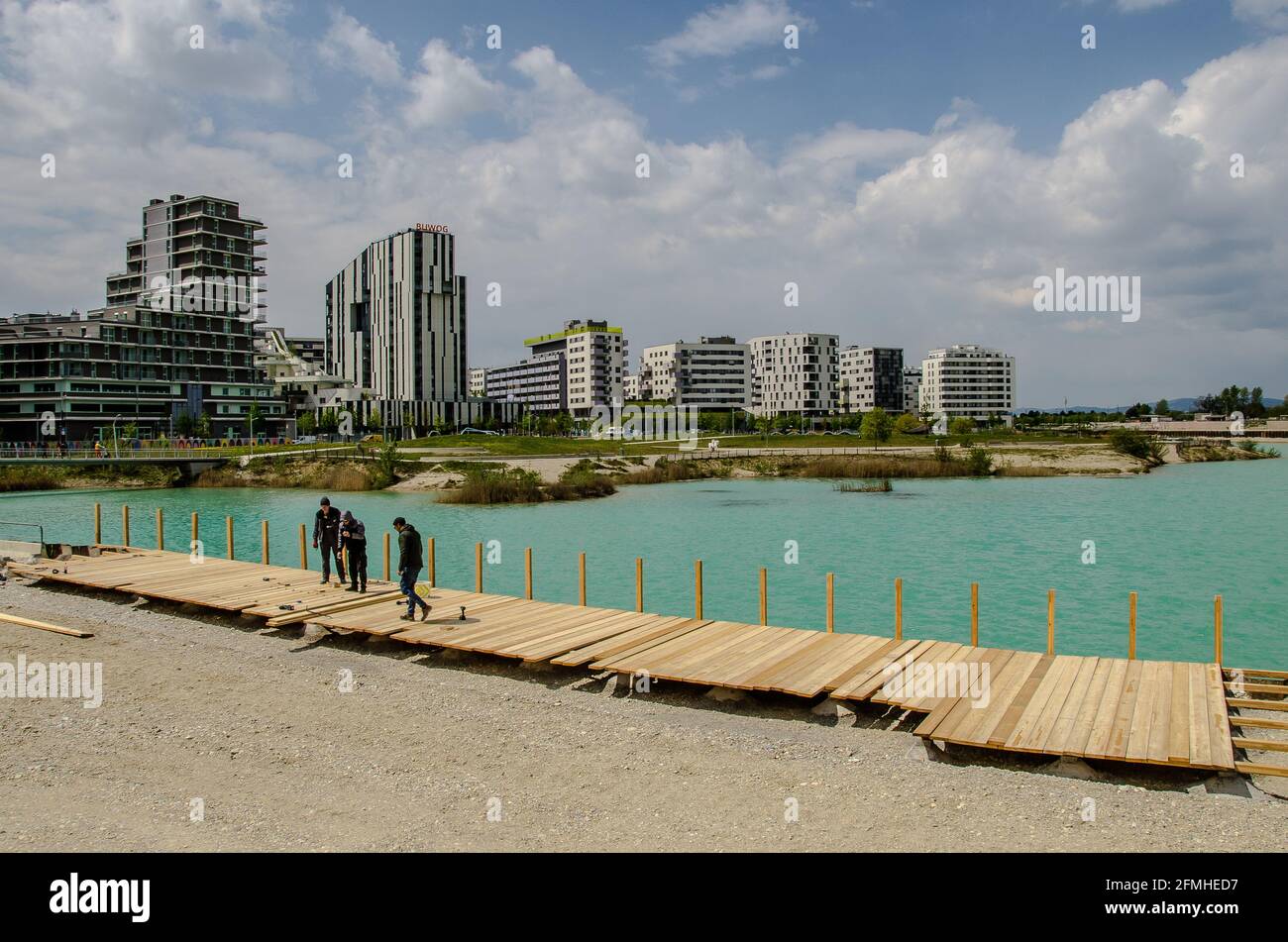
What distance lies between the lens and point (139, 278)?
15300cm

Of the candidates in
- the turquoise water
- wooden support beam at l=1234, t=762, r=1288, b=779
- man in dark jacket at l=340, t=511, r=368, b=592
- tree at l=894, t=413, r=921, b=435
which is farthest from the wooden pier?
tree at l=894, t=413, r=921, b=435

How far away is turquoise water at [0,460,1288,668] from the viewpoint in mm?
29906

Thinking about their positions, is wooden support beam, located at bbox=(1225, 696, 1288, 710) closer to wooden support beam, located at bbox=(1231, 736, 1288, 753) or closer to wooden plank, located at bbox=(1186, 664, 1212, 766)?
wooden plank, located at bbox=(1186, 664, 1212, 766)

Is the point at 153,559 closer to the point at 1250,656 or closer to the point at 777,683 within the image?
the point at 777,683

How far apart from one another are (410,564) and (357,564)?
4.59 meters

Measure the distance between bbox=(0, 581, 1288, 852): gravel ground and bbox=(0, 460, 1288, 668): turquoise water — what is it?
14.3 m

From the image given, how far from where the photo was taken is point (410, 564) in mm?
20625

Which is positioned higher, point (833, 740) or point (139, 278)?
point (139, 278)

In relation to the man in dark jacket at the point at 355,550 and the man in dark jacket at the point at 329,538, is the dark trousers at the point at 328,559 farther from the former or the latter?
the man in dark jacket at the point at 355,550

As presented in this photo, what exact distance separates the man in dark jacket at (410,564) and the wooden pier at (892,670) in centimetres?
60

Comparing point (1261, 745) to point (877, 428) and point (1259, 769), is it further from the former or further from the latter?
point (877, 428)

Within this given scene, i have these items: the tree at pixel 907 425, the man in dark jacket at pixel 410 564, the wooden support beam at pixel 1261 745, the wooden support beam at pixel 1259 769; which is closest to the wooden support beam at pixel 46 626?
the man in dark jacket at pixel 410 564

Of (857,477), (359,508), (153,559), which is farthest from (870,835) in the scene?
(857,477)

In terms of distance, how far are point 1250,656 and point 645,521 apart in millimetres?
38227
